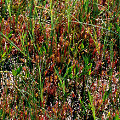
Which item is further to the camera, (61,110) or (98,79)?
(98,79)

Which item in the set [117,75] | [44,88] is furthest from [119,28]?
[44,88]

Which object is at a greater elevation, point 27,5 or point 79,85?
point 27,5

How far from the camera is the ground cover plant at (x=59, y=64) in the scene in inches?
78.9

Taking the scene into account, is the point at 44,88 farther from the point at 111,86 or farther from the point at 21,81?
the point at 111,86

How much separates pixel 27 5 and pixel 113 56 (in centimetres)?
140

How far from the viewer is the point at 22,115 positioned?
6.33 feet

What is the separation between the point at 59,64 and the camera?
243cm

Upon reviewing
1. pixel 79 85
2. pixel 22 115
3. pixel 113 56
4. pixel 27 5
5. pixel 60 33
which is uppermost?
pixel 27 5

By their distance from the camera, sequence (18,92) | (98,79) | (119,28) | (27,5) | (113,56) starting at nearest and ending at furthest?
1. (18,92)
2. (98,79)
3. (113,56)
4. (119,28)
5. (27,5)

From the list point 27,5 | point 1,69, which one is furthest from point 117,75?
point 27,5

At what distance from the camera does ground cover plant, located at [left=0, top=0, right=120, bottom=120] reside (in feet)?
6.57

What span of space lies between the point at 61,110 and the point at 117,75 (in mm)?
707

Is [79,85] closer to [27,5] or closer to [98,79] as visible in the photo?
[98,79]

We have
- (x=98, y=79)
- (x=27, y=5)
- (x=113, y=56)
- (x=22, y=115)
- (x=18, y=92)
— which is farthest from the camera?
(x=27, y=5)
